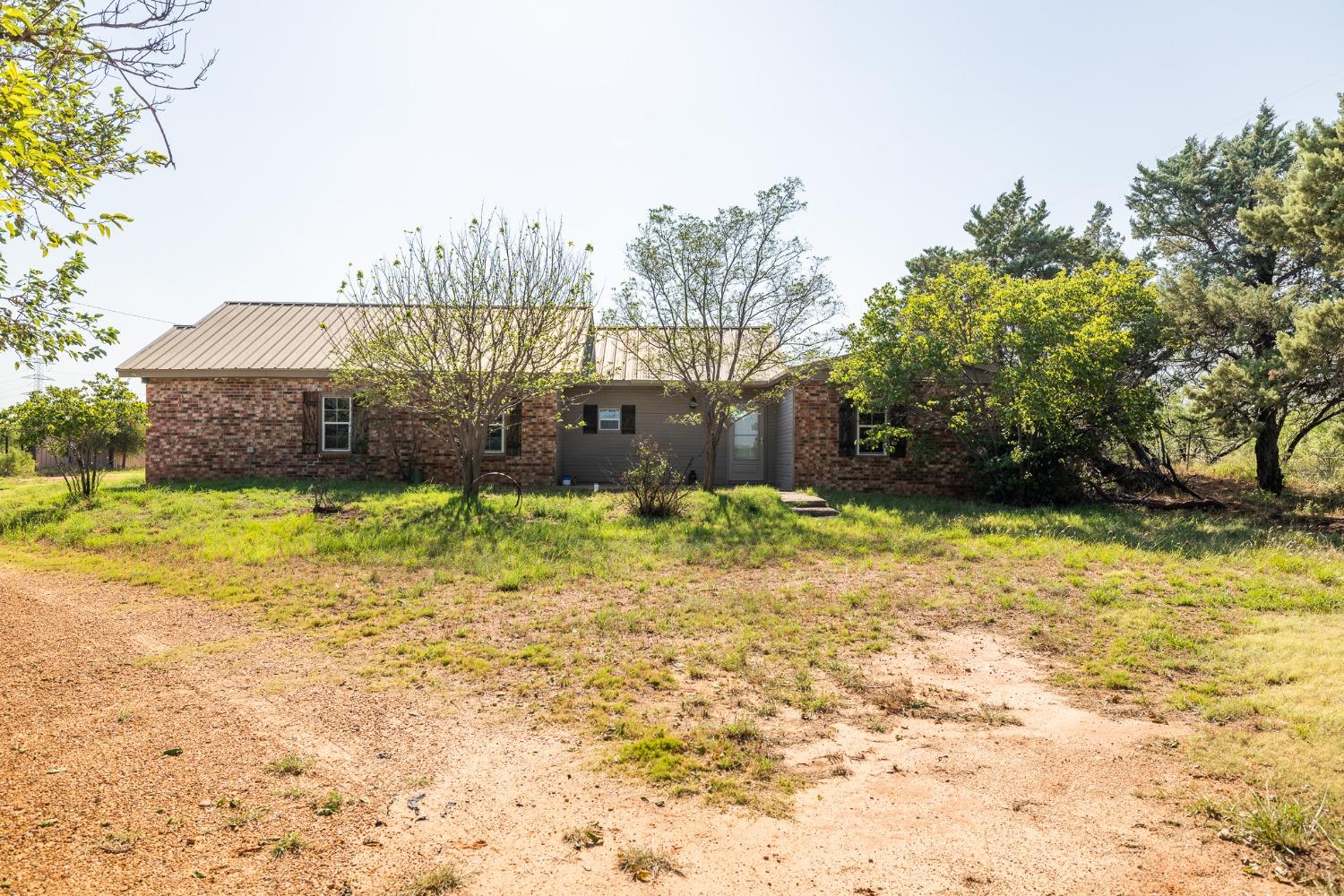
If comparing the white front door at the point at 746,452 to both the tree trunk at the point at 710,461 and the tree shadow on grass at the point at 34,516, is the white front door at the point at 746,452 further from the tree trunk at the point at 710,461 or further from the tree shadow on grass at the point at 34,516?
the tree shadow on grass at the point at 34,516

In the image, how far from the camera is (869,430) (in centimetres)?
1565

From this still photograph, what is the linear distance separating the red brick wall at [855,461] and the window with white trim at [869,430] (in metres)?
0.22

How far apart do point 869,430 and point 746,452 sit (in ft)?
11.1

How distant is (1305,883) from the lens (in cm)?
275

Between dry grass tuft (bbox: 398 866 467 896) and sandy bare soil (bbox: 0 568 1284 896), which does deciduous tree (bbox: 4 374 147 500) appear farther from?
dry grass tuft (bbox: 398 866 467 896)

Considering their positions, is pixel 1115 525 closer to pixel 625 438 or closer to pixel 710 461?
pixel 710 461

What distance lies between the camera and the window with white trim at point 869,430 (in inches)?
614

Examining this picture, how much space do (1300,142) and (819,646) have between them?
42.6 feet

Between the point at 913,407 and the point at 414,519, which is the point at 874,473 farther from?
the point at 414,519

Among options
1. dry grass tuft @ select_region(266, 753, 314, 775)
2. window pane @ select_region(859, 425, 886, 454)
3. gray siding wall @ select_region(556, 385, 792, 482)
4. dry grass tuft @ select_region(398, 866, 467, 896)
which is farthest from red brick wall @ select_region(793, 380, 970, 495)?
dry grass tuft @ select_region(398, 866, 467, 896)

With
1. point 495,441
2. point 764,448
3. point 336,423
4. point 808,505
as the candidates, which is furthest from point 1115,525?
point 336,423

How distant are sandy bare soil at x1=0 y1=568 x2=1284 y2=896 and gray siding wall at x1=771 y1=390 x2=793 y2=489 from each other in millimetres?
11141

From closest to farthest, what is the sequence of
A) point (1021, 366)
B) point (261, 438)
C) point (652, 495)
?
point (652, 495) < point (1021, 366) < point (261, 438)

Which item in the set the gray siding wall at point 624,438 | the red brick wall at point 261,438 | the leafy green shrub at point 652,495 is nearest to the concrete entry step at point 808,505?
the leafy green shrub at point 652,495
